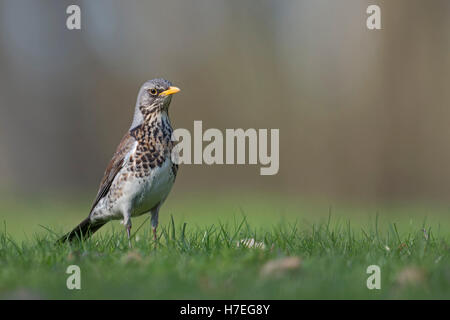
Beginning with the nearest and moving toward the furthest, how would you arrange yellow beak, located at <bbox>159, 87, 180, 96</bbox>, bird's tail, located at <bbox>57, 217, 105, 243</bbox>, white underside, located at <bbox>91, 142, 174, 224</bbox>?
white underside, located at <bbox>91, 142, 174, 224</bbox> < bird's tail, located at <bbox>57, 217, 105, 243</bbox> < yellow beak, located at <bbox>159, 87, 180, 96</bbox>

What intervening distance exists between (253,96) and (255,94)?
89mm

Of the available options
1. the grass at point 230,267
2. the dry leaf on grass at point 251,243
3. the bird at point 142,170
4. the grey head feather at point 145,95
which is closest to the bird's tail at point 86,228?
the bird at point 142,170

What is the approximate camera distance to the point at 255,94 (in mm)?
19797

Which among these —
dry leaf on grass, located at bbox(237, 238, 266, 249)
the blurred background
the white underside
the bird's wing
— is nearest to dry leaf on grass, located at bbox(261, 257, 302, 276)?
dry leaf on grass, located at bbox(237, 238, 266, 249)

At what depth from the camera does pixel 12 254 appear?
5035 millimetres

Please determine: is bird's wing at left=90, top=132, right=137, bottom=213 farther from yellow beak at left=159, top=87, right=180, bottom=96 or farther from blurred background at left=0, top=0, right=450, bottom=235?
blurred background at left=0, top=0, right=450, bottom=235

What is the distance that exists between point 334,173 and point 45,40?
10.0m

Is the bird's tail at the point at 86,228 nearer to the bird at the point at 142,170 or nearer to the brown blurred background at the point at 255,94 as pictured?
the bird at the point at 142,170

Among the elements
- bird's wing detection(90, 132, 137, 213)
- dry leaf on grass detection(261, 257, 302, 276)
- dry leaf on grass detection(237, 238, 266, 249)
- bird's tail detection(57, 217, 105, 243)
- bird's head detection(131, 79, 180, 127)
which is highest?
bird's head detection(131, 79, 180, 127)

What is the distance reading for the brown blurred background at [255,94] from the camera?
49.8 feet

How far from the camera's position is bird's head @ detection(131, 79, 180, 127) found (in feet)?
21.8

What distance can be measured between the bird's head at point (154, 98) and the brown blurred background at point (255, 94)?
9.71m
